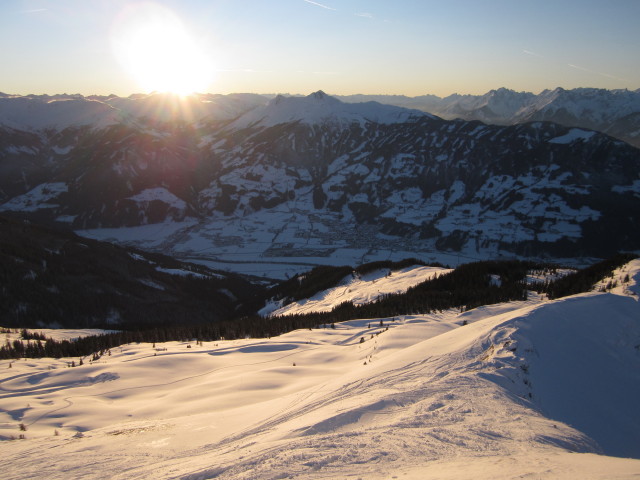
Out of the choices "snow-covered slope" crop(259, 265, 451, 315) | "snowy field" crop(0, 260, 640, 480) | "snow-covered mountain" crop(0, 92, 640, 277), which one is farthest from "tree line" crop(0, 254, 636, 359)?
"snow-covered mountain" crop(0, 92, 640, 277)

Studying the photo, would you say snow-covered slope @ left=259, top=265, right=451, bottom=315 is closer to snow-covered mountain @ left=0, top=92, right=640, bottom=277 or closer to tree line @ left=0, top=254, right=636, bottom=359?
tree line @ left=0, top=254, right=636, bottom=359

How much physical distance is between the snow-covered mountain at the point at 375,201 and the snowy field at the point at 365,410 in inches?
3945

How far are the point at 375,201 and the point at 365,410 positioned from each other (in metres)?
166

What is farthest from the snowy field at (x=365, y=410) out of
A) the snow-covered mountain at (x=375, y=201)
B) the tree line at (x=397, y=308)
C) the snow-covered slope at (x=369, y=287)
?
the snow-covered mountain at (x=375, y=201)

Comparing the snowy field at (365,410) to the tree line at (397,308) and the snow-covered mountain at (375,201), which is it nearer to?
the tree line at (397,308)

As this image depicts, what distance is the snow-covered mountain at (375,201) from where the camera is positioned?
436 ft

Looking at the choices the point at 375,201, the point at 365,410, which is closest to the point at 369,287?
the point at 365,410

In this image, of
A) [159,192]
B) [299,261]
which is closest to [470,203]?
[299,261]

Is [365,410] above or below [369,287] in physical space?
above

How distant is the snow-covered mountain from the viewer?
132875 mm

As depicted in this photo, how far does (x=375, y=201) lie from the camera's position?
171 m

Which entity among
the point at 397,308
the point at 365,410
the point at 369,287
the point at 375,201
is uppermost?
the point at 375,201

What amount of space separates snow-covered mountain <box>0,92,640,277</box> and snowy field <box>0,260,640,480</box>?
100205mm

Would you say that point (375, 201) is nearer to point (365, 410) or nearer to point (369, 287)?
point (369, 287)
